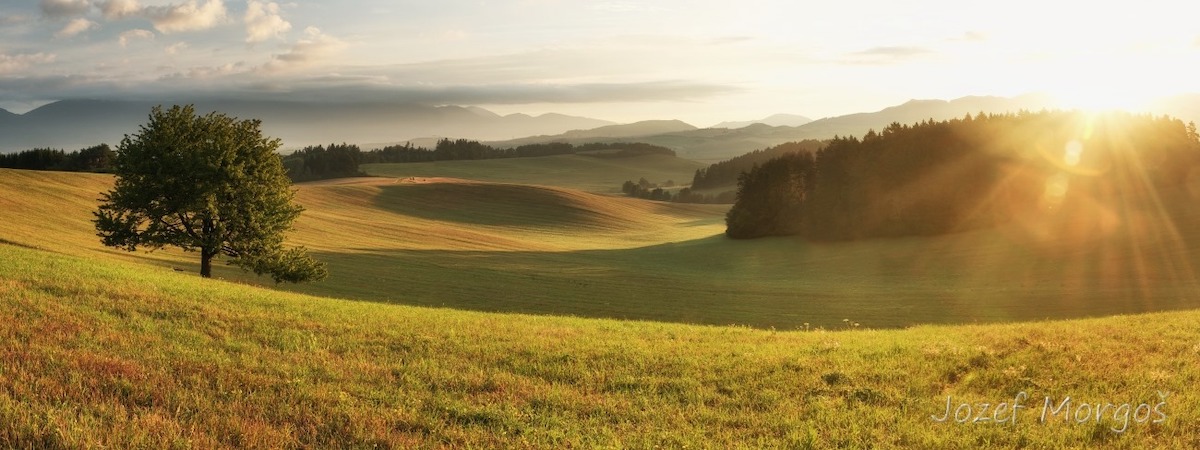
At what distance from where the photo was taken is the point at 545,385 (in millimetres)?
11445

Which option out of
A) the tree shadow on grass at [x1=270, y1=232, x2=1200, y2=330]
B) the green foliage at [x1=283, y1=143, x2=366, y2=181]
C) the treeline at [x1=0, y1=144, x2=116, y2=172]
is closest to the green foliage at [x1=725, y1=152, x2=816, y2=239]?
the tree shadow on grass at [x1=270, y1=232, x2=1200, y2=330]

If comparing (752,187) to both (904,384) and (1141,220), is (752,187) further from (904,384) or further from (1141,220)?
(904,384)

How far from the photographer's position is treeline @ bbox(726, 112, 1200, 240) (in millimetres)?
72938

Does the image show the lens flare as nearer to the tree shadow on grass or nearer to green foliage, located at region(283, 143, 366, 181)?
the tree shadow on grass

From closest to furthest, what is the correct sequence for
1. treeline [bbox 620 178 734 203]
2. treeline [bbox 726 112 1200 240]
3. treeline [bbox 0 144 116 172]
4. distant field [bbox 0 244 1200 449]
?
distant field [bbox 0 244 1200 449]
treeline [bbox 726 112 1200 240]
treeline [bbox 0 144 116 172]
treeline [bbox 620 178 734 203]

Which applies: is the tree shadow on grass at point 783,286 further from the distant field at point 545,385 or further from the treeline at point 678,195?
the treeline at point 678,195

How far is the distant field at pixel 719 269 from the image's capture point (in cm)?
3962

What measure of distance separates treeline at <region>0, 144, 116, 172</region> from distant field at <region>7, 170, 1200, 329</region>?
106 feet

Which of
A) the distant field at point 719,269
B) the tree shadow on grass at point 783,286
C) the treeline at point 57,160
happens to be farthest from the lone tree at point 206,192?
the treeline at point 57,160

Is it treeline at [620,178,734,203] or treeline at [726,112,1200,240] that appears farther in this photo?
treeline at [620,178,734,203]

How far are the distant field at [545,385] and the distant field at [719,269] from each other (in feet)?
70.9

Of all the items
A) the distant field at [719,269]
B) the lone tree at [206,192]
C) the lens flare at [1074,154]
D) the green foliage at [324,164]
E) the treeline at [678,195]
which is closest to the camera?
the lone tree at [206,192]

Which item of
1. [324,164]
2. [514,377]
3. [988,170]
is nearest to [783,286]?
[988,170]

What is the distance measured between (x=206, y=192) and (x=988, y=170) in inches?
2793
